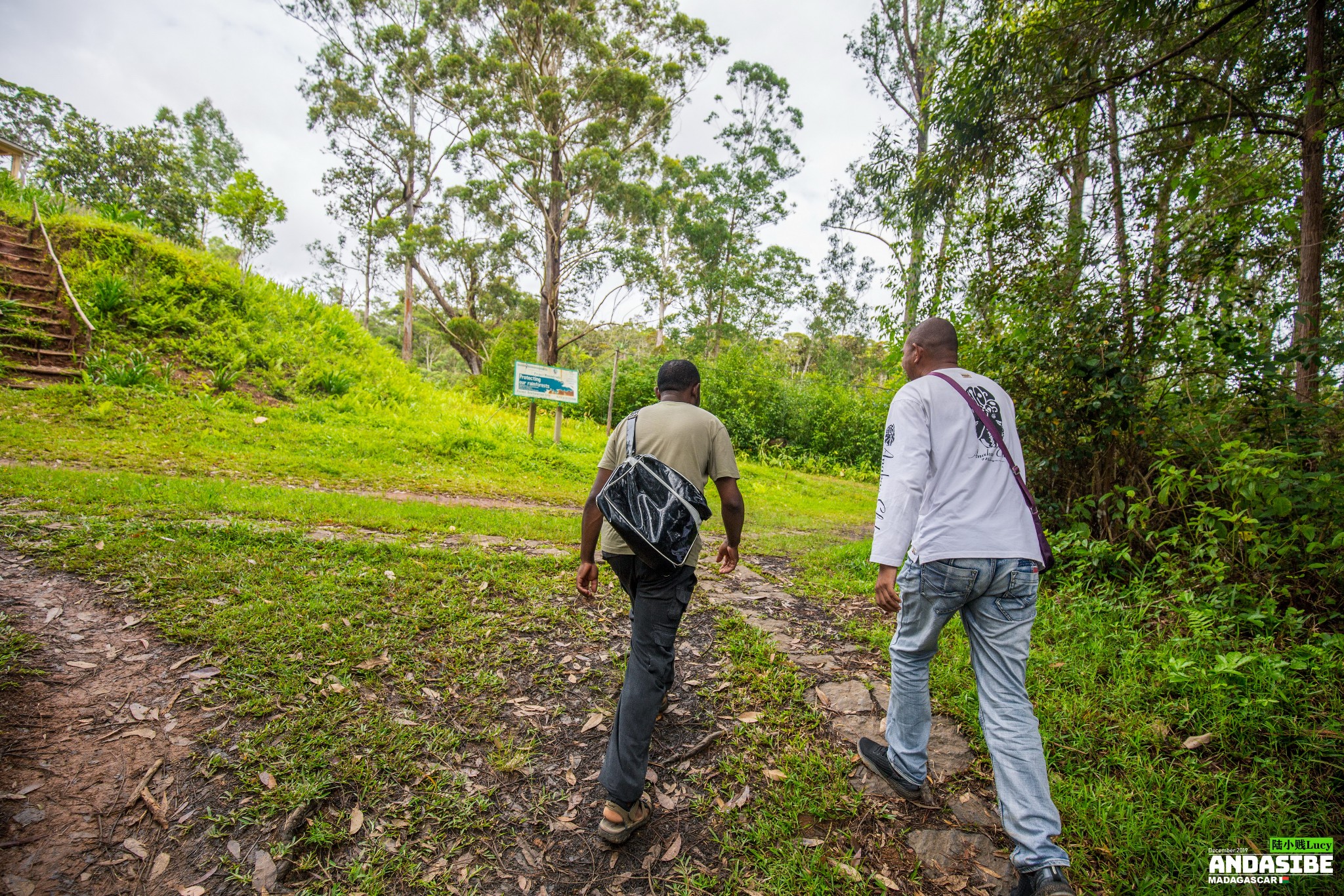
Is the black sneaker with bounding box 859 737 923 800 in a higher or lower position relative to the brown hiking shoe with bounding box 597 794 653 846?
higher

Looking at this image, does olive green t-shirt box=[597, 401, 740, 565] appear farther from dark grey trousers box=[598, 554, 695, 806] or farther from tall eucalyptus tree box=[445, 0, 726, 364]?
tall eucalyptus tree box=[445, 0, 726, 364]

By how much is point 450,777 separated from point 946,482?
2547 millimetres

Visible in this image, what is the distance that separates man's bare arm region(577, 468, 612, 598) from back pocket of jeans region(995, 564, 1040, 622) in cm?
164

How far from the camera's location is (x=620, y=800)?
7.58ft

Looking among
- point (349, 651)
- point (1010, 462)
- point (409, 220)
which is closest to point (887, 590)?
point (1010, 462)

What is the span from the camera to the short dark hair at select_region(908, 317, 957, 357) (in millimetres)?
2484

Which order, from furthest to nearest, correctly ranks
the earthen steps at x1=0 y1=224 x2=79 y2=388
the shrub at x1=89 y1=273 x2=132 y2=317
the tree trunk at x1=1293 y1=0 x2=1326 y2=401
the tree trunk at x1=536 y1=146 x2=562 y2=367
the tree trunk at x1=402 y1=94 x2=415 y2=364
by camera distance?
the tree trunk at x1=402 y1=94 x2=415 y2=364
the tree trunk at x1=536 y1=146 x2=562 y2=367
the shrub at x1=89 y1=273 x2=132 y2=317
the earthen steps at x1=0 y1=224 x2=79 y2=388
the tree trunk at x1=1293 y1=0 x2=1326 y2=401

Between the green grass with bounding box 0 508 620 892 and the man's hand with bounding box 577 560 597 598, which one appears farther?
the man's hand with bounding box 577 560 597 598

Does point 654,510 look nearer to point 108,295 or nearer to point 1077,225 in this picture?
point 1077,225

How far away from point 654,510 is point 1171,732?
9.19 ft

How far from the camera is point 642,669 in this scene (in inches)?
92.6

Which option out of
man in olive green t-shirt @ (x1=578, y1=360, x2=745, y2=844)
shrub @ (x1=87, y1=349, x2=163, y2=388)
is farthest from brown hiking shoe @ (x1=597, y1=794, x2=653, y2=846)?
shrub @ (x1=87, y1=349, x2=163, y2=388)

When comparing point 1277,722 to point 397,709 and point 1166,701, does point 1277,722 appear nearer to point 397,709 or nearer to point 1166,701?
point 1166,701

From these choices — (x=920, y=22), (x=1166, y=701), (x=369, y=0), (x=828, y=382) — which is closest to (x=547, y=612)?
(x=1166, y=701)
